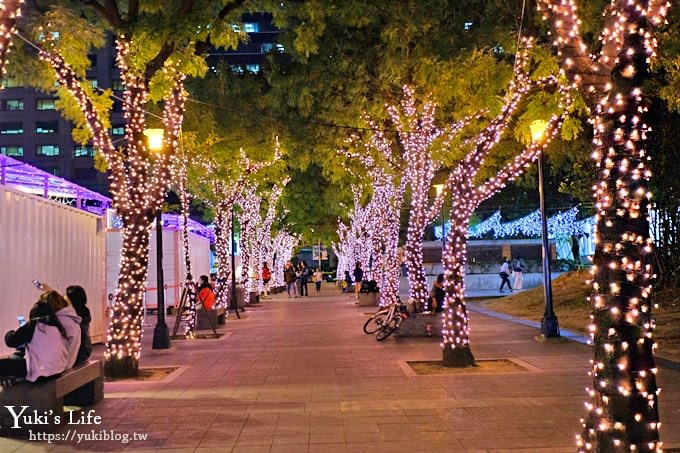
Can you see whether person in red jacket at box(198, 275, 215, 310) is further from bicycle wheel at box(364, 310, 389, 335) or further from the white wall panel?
bicycle wheel at box(364, 310, 389, 335)

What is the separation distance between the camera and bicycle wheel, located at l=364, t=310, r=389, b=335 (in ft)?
51.2

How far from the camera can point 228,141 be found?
1902 cm

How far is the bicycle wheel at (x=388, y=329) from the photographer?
14.8 metres

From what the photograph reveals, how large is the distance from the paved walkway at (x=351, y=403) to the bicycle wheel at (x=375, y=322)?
1.84m

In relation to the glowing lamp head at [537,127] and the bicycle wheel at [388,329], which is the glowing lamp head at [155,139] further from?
the glowing lamp head at [537,127]

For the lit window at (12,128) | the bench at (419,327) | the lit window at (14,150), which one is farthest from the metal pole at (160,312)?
the lit window at (12,128)

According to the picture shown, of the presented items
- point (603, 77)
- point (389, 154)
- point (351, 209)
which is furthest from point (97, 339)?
→ point (351, 209)

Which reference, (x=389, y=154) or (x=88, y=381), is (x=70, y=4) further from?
(x=389, y=154)

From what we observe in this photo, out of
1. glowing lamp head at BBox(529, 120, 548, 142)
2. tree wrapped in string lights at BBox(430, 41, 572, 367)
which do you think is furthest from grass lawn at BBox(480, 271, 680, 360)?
glowing lamp head at BBox(529, 120, 548, 142)

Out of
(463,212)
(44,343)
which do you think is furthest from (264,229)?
(44,343)

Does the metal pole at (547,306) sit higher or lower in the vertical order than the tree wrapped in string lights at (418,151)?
lower

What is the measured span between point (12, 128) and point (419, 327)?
74.9 metres

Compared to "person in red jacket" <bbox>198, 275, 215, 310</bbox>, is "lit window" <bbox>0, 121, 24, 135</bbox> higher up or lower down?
higher up

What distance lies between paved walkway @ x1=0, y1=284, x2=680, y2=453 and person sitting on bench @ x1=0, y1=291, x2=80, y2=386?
68 centimetres
